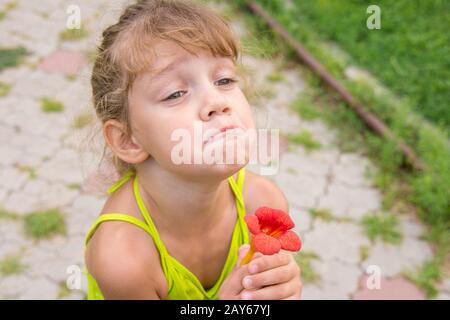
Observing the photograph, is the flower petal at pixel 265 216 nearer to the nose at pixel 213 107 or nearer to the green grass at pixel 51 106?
the nose at pixel 213 107

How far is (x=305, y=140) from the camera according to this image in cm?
383

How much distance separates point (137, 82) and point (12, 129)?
2329mm

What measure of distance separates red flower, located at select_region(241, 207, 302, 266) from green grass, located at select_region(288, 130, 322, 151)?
7.74 feet

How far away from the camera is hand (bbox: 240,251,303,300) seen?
171 cm

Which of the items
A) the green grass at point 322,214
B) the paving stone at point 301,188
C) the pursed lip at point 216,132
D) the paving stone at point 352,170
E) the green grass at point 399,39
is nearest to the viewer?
the pursed lip at point 216,132

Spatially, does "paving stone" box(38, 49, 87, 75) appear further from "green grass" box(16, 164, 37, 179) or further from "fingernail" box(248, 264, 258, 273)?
"fingernail" box(248, 264, 258, 273)

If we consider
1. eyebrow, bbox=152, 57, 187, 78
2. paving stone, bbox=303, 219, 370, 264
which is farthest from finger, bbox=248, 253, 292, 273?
paving stone, bbox=303, 219, 370, 264

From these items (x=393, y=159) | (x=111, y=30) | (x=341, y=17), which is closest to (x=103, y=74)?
(x=111, y=30)

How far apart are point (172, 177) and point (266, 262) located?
0.38 metres

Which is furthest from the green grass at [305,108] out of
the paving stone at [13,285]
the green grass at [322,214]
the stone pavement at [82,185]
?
the paving stone at [13,285]

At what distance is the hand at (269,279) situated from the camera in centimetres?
171

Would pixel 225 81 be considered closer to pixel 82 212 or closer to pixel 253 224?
pixel 253 224

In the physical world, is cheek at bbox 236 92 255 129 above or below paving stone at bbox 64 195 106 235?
above

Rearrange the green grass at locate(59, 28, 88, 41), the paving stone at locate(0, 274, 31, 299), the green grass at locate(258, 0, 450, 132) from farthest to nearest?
1. the green grass at locate(59, 28, 88, 41)
2. the green grass at locate(258, 0, 450, 132)
3. the paving stone at locate(0, 274, 31, 299)
